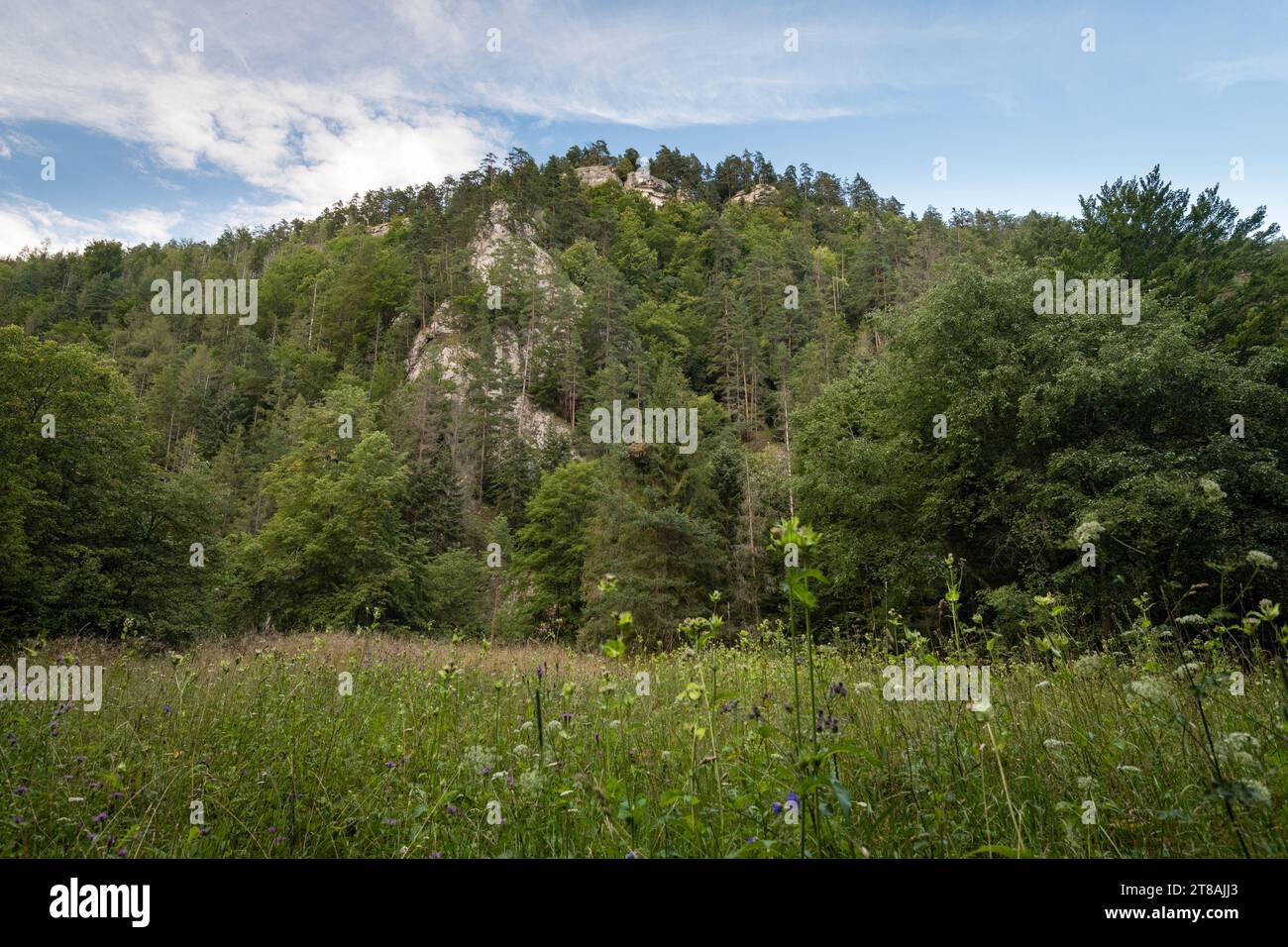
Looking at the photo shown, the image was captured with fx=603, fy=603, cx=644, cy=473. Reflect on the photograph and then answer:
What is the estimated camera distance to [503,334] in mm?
70375

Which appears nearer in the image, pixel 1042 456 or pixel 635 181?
pixel 1042 456

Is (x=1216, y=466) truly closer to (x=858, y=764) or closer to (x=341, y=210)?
(x=858, y=764)

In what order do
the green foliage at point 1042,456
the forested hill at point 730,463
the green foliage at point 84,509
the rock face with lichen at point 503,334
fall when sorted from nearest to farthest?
the green foliage at point 1042,456
the forested hill at point 730,463
the green foliage at point 84,509
the rock face with lichen at point 503,334

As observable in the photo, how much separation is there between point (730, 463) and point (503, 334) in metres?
45.6

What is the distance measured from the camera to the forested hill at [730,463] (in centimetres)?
1952

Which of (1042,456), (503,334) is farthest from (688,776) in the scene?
(503,334)

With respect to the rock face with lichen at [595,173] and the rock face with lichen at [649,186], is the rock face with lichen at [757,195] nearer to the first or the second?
the rock face with lichen at [649,186]

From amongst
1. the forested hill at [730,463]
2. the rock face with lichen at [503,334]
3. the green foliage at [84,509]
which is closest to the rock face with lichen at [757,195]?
the forested hill at [730,463]

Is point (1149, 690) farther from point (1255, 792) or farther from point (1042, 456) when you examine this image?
point (1042, 456)

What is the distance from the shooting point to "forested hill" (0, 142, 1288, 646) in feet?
Result: 64.0

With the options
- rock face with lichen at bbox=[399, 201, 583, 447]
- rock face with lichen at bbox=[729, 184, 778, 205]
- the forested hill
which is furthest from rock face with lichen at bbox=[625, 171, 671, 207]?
the forested hill

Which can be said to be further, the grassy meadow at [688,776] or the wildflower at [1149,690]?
the grassy meadow at [688,776]

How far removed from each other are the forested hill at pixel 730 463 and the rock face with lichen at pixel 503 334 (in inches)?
19.0
